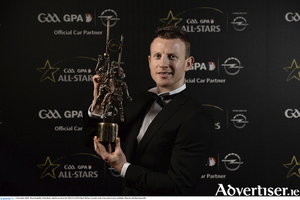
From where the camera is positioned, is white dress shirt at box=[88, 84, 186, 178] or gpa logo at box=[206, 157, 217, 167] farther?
gpa logo at box=[206, 157, 217, 167]

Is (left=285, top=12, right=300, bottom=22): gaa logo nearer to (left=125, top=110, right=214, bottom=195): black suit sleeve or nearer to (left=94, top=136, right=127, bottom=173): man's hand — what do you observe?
(left=125, top=110, right=214, bottom=195): black suit sleeve

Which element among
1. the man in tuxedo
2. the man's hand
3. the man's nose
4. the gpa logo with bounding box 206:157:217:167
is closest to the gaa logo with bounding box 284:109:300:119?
the gpa logo with bounding box 206:157:217:167

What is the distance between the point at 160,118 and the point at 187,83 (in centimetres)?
184

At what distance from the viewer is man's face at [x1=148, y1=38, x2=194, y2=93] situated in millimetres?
1491

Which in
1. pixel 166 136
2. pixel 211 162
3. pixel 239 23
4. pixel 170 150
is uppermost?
pixel 239 23

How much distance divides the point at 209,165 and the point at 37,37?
2938 millimetres

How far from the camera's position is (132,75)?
3.27 meters

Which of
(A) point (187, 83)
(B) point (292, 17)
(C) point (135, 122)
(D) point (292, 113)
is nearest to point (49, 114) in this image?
(A) point (187, 83)

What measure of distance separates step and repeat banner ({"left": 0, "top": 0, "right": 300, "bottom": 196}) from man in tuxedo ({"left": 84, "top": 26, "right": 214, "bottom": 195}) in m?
1.70

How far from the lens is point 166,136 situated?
145cm

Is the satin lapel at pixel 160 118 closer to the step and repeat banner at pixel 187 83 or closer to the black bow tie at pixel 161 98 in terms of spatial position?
the black bow tie at pixel 161 98

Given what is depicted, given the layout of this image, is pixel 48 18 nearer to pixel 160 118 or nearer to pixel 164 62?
pixel 164 62

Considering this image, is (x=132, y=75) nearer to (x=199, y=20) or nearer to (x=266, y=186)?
(x=199, y=20)

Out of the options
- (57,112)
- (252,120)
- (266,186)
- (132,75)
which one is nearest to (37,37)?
(57,112)
